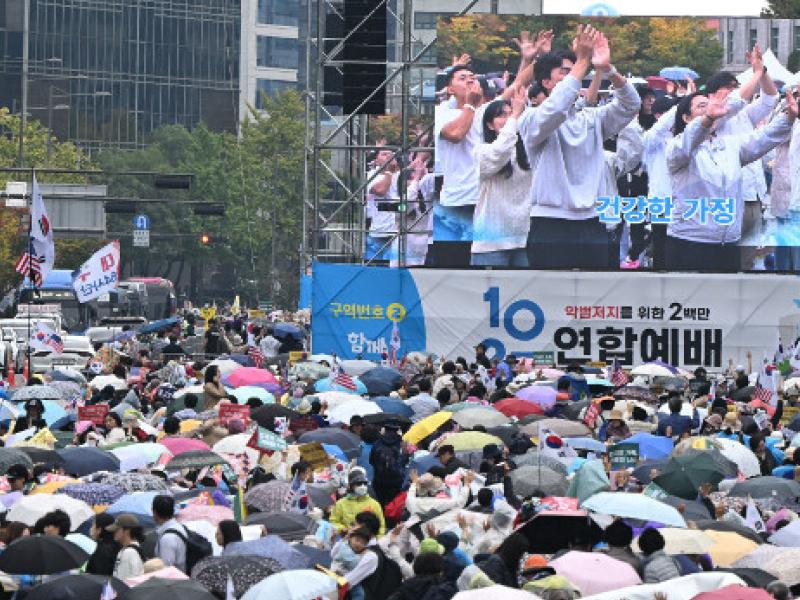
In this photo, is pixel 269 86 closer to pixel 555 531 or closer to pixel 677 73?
pixel 677 73

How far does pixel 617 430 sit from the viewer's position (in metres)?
20.9

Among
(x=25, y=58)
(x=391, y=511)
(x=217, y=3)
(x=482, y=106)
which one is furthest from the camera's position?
(x=217, y=3)

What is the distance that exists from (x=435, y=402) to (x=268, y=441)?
6479 millimetres

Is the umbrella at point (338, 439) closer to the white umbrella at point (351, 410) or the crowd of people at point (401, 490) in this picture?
the crowd of people at point (401, 490)

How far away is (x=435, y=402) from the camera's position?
2438 cm

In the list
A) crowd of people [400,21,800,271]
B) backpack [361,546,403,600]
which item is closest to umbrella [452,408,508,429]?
backpack [361,546,403,600]

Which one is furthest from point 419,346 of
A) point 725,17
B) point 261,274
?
point 261,274

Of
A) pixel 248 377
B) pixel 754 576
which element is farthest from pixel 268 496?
pixel 248 377

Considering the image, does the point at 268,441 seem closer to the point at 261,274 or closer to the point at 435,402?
the point at 435,402

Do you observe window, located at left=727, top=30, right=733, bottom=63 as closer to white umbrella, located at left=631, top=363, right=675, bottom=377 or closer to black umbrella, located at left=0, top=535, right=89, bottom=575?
white umbrella, located at left=631, top=363, right=675, bottom=377

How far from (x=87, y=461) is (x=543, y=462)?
12.7 feet

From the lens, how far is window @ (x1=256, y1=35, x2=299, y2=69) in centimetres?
14038

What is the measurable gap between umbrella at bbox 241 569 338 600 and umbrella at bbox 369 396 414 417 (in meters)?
11.8

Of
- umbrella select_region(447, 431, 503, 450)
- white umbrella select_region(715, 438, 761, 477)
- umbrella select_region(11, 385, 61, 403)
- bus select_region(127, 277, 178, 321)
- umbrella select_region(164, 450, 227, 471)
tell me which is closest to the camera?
umbrella select_region(164, 450, 227, 471)
